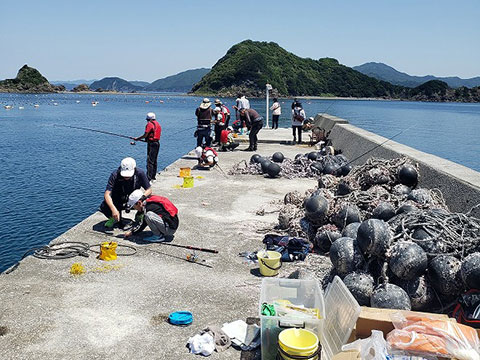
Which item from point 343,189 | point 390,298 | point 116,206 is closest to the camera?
point 390,298

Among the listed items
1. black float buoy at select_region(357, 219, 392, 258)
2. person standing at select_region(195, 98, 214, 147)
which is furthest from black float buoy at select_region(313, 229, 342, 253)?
person standing at select_region(195, 98, 214, 147)

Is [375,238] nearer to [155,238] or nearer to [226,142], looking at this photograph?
[155,238]

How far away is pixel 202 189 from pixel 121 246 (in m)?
4.04

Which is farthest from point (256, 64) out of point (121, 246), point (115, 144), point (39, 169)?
point (121, 246)

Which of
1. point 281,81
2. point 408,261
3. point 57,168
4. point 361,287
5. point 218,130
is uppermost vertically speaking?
point 281,81

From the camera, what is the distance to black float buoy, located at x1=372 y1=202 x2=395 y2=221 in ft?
20.8

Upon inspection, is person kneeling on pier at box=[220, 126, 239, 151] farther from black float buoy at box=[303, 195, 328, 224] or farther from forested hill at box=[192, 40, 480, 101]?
forested hill at box=[192, 40, 480, 101]

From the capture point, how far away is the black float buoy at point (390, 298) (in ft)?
14.8

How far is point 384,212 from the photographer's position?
21.0 feet

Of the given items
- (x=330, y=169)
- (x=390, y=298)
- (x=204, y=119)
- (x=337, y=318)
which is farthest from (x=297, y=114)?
(x=337, y=318)

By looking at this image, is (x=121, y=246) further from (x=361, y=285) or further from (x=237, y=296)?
(x=361, y=285)

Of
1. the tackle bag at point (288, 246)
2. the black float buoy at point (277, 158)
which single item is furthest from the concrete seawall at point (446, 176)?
the tackle bag at point (288, 246)

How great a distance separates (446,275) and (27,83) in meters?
178

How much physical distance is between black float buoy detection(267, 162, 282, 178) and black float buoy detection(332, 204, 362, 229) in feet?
16.8
